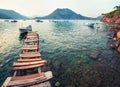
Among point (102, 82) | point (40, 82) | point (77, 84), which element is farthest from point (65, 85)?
point (102, 82)

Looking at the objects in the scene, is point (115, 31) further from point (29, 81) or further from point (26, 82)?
point (26, 82)

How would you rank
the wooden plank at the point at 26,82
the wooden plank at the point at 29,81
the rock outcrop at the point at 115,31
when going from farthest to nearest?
1. the rock outcrop at the point at 115,31
2. the wooden plank at the point at 29,81
3. the wooden plank at the point at 26,82

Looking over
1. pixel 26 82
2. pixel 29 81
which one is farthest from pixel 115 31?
pixel 26 82

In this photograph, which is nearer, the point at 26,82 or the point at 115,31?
the point at 26,82

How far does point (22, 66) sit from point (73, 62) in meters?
8.78

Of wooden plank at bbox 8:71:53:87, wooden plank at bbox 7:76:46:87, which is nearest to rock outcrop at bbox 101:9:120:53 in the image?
wooden plank at bbox 8:71:53:87

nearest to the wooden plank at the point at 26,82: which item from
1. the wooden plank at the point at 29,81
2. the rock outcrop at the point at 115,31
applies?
the wooden plank at the point at 29,81

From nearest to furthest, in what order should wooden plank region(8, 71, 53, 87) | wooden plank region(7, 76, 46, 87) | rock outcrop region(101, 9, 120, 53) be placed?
1. wooden plank region(7, 76, 46, 87)
2. wooden plank region(8, 71, 53, 87)
3. rock outcrop region(101, 9, 120, 53)

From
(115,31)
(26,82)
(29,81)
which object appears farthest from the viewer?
(115,31)

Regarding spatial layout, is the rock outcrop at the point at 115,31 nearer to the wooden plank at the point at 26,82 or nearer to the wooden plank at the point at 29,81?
the wooden plank at the point at 29,81

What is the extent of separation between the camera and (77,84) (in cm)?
1519

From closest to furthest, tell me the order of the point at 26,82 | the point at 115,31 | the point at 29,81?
the point at 26,82, the point at 29,81, the point at 115,31

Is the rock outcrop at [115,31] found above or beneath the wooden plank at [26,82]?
above

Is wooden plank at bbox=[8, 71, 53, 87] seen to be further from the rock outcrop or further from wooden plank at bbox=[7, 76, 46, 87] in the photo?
the rock outcrop
